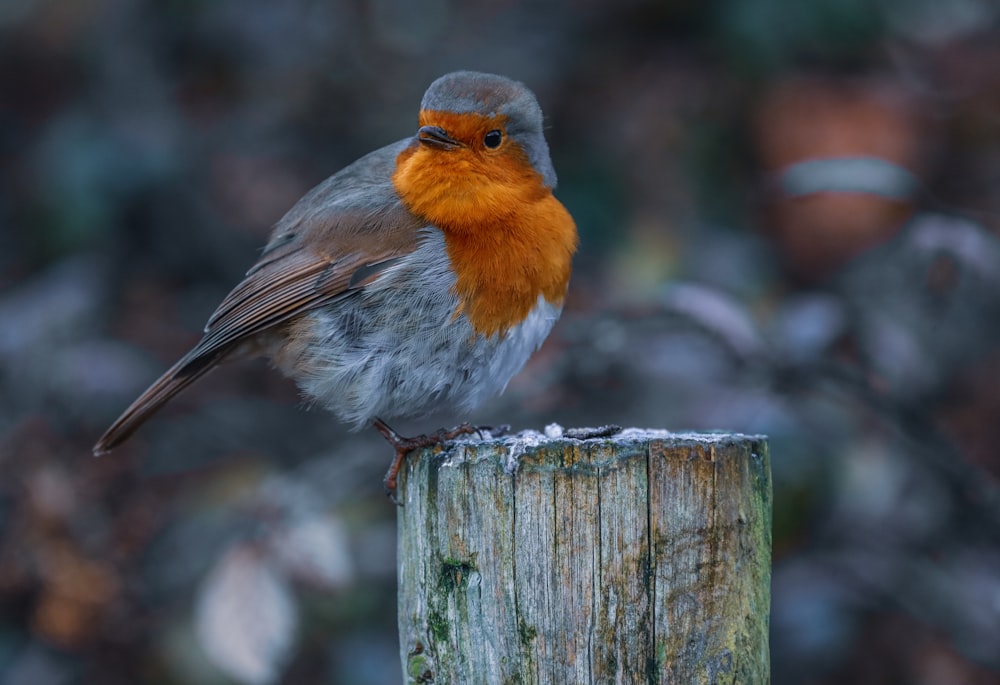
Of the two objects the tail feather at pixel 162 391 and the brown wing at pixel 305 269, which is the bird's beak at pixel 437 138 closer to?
the brown wing at pixel 305 269

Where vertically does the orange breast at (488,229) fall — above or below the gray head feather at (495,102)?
below

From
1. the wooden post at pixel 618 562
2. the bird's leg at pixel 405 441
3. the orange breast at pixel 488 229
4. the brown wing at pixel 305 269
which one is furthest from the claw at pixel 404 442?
the wooden post at pixel 618 562

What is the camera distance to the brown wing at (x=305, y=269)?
→ 2.98 metres

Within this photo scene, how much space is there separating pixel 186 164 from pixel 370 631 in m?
2.38

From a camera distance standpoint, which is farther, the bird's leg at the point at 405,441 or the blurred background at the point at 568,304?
the blurred background at the point at 568,304

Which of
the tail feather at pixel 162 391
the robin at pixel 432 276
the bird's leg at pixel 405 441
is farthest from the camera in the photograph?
the tail feather at pixel 162 391

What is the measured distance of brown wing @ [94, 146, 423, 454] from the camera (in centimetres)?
298

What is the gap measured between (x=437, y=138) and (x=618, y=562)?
1.31 m

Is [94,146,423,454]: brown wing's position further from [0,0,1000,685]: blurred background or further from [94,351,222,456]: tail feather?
[0,0,1000,685]: blurred background

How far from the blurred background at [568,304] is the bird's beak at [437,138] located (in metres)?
0.78

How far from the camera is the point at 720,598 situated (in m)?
2.00

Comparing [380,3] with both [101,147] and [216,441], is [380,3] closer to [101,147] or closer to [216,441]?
[101,147]

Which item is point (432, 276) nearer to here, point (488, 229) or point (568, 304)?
point (488, 229)

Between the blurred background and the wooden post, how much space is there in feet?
3.09
